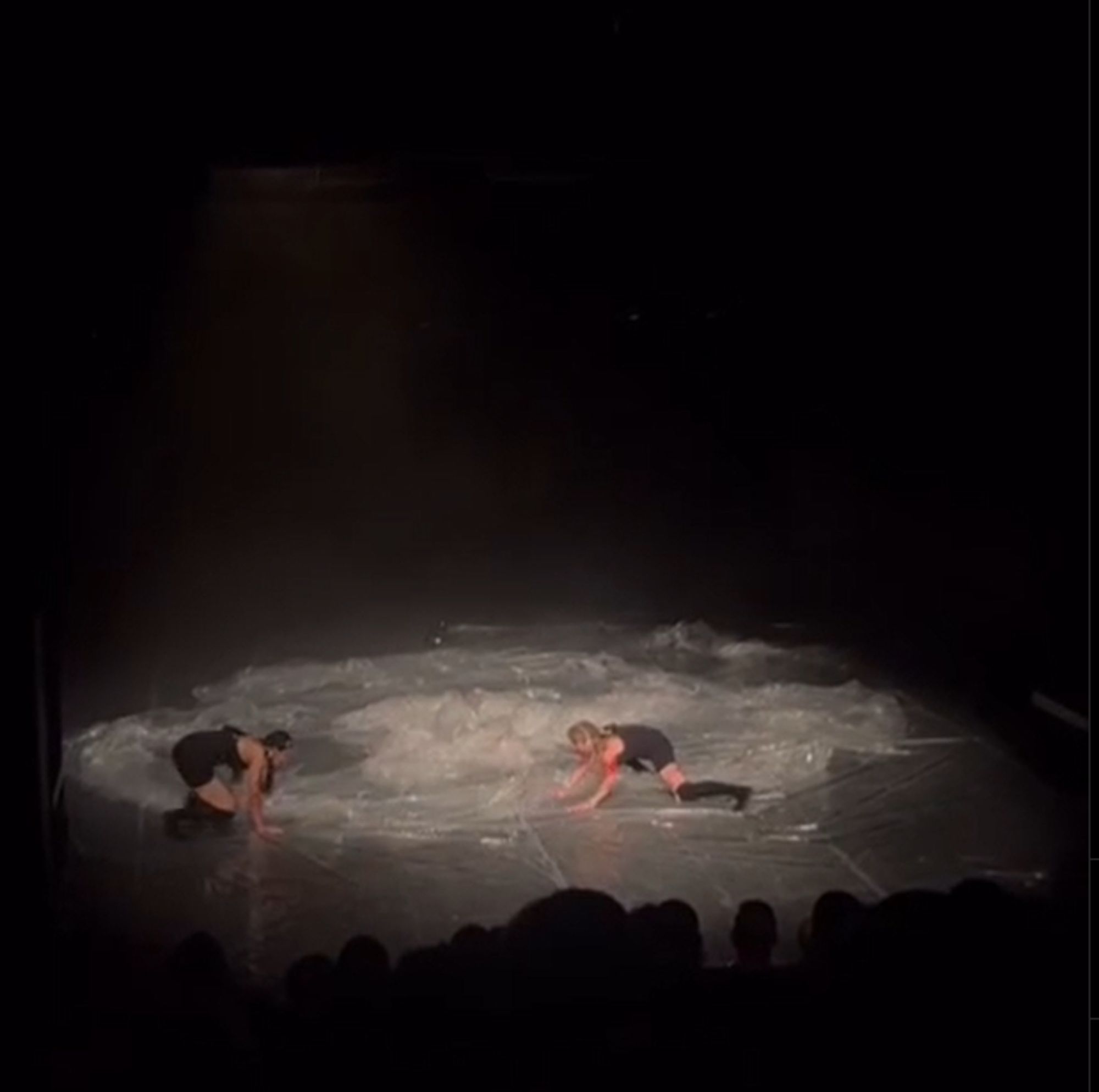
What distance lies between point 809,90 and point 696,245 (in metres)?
4.03

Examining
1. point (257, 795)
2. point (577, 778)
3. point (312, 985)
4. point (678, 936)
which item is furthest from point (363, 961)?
point (577, 778)

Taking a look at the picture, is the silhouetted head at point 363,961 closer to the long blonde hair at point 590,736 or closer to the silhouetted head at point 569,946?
the silhouetted head at point 569,946

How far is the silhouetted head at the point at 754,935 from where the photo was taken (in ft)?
10.7

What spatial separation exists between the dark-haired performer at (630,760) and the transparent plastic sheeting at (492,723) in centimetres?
9

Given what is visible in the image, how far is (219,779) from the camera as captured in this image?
5.64m

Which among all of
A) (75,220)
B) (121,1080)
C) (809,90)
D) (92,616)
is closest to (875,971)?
(121,1080)

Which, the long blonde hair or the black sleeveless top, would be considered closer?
the black sleeveless top

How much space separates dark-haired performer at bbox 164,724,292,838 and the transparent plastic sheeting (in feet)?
0.49

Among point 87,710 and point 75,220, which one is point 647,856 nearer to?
point 75,220

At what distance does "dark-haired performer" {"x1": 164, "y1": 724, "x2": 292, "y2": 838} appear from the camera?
535cm

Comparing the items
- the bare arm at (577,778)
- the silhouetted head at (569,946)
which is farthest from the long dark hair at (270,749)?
the silhouetted head at (569,946)

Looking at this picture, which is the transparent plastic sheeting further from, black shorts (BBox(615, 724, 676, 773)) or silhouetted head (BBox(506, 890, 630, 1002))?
silhouetted head (BBox(506, 890, 630, 1002))

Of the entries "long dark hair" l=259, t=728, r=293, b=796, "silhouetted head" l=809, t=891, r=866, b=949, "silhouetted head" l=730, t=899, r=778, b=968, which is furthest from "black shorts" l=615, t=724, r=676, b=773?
"silhouetted head" l=809, t=891, r=866, b=949

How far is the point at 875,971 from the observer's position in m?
2.57
